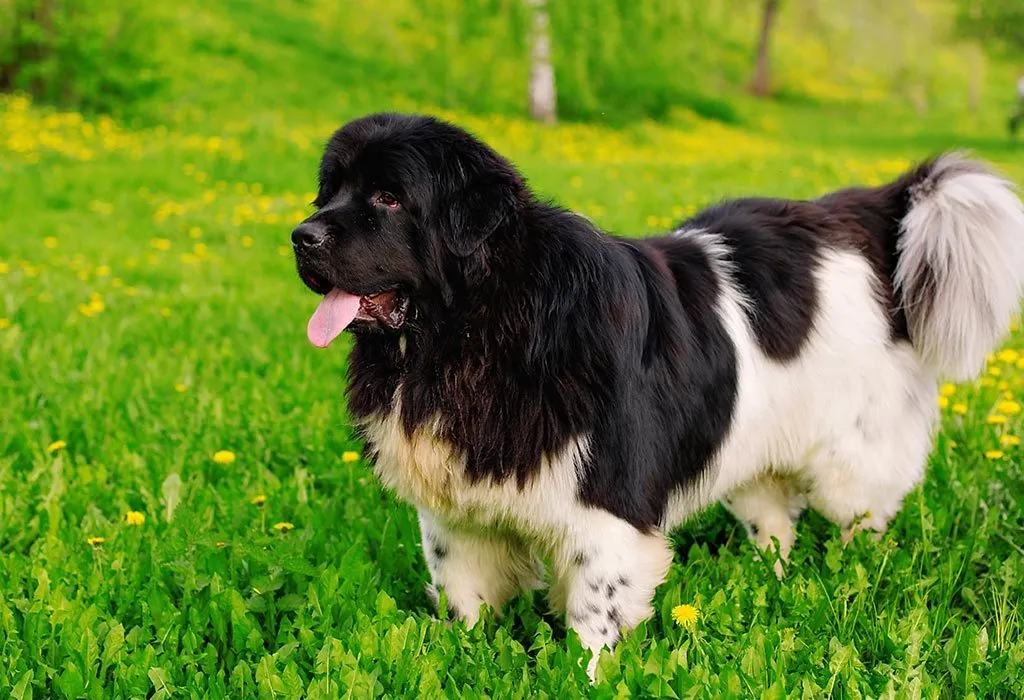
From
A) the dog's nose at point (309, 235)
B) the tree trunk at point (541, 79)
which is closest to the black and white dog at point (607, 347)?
the dog's nose at point (309, 235)

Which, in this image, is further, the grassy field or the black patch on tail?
the black patch on tail

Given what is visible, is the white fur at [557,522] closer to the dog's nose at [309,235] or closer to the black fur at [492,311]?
the black fur at [492,311]

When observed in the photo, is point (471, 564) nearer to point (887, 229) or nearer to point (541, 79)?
point (887, 229)

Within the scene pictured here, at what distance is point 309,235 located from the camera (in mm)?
2631

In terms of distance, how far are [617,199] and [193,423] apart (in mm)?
6517

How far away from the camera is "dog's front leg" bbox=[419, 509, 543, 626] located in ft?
10.1

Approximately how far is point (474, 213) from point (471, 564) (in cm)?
115

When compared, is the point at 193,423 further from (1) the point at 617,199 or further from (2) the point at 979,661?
(1) the point at 617,199

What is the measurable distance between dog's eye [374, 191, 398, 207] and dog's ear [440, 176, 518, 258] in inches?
5.8

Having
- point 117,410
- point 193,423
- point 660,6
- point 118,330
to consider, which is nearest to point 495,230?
point 193,423

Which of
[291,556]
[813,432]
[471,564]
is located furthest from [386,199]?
[813,432]

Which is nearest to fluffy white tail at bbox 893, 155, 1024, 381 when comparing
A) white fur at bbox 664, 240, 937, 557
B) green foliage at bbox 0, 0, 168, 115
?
white fur at bbox 664, 240, 937, 557

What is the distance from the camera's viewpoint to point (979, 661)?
2.73 meters

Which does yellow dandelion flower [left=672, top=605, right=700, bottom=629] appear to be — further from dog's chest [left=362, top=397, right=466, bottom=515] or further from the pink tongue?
the pink tongue
